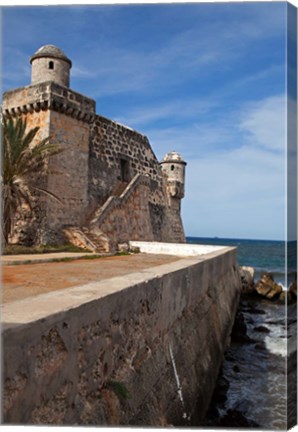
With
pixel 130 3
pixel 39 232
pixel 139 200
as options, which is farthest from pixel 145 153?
pixel 130 3

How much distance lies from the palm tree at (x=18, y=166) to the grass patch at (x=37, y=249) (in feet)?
2.27

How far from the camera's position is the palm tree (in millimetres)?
10375

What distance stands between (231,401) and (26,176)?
7.70 m

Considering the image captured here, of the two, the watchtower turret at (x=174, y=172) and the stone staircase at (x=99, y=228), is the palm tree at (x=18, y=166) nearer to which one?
the stone staircase at (x=99, y=228)

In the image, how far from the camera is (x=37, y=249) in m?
10.2

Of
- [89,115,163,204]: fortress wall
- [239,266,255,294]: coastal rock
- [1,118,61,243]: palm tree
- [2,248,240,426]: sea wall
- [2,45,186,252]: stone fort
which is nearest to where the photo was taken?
[2,248,240,426]: sea wall

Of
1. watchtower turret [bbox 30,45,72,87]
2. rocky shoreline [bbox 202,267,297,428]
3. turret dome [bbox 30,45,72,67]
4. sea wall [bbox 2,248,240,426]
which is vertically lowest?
rocky shoreline [bbox 202,267,297,428]

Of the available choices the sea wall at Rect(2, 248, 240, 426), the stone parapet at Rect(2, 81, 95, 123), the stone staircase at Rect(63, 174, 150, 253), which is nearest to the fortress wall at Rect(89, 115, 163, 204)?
the stone staircase at Rect(63, 174, 150, 253)

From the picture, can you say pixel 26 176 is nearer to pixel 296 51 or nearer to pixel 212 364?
pixel 212 364

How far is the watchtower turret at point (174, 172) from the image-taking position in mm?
20469

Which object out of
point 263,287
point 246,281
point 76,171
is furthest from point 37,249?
point 263,287

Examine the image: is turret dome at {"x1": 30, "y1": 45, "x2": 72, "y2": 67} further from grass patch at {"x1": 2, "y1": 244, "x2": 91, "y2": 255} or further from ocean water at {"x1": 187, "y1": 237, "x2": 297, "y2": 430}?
ocean water at {"x1": 187, "y1": 237, "x2": 297, "y2": 430}

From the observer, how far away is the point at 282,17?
4.10 metres

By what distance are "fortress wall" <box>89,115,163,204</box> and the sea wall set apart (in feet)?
28.6
